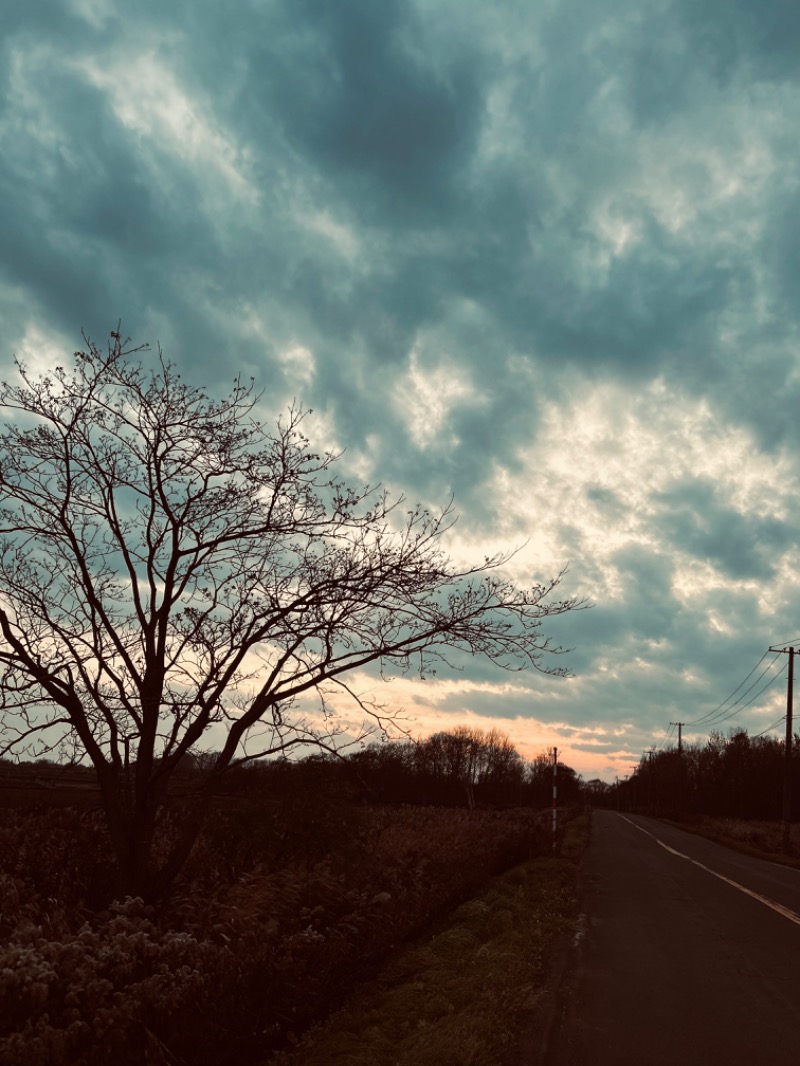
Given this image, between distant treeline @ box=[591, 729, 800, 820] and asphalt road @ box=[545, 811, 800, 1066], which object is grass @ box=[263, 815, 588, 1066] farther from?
distant treeline @ box=[591, 729, 800, 820]

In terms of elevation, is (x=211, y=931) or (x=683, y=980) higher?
(x=211, y=931)

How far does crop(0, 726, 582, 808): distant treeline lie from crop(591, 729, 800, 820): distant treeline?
16.3m

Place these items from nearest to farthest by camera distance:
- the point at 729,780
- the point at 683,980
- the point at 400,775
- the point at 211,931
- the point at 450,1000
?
the point at 211,931 → the point at 450,1000 → the point at 683,980 → the point at 400,775 → the point at 729,780

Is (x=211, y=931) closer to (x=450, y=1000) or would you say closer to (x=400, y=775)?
(x=450, y=1000)

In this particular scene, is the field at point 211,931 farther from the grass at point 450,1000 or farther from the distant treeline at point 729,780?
the distant treeline at point 729,780

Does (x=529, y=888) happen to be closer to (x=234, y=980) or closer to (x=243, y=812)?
(x=243, y=812)

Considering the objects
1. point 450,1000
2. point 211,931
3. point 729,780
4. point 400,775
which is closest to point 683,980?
point 450,1000

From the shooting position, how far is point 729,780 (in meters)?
94.6

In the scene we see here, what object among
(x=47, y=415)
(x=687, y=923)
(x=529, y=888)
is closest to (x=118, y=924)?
(x=47, y=415)

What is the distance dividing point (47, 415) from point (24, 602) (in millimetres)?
1879

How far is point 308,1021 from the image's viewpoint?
6.91m

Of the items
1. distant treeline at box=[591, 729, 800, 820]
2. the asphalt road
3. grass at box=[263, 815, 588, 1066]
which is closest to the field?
grass at box=[263, 815, 588, 1066]

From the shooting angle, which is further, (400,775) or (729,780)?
(729,780)

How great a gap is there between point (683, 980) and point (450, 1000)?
9.15ft
